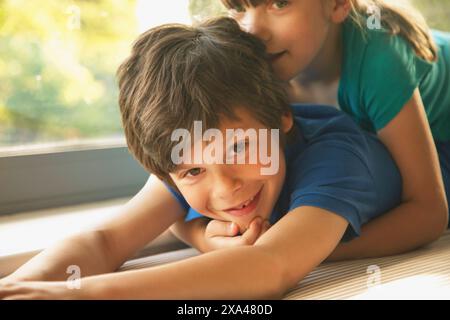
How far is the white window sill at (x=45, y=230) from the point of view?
109 cm

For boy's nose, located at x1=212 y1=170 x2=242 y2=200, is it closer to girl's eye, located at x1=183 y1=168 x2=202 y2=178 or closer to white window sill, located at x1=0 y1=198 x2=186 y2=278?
girl's eye, located at x1=183 y1=168 x2=202 y2=178

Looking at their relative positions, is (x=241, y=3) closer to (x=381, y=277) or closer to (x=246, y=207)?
(x=246, y=207)

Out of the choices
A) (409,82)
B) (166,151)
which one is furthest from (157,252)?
(409,82)

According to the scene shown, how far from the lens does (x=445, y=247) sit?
113 cm

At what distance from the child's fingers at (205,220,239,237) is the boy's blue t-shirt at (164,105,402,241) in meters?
0.04

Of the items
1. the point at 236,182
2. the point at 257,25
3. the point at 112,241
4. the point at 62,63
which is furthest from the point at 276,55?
the point at 62,63

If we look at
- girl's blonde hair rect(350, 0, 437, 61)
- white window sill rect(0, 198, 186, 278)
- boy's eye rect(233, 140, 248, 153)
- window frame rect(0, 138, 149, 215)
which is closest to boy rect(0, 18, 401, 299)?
boy's eye rect(233, 140, 248, 153)

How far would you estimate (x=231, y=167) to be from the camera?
0.98 meters

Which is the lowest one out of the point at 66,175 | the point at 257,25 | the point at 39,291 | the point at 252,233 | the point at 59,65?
the point at 39,291

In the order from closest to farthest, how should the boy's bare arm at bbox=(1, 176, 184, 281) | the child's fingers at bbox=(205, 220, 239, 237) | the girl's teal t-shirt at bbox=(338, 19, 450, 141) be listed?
1. the boy's bare arm at bbox=(1, 176, 184, 281)
2. the child's fingers at bbox=(205, 220, 239, 237)
3. the girl's teal t-shirt at bbox=(338, 19, 450, 141)

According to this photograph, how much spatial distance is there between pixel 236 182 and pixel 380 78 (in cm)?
37

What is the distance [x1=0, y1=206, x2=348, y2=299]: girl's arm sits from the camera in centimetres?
79

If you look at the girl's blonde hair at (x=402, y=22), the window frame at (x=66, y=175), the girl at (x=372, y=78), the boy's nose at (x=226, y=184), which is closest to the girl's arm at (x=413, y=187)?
Result: the girl at (x=372, y=78)
